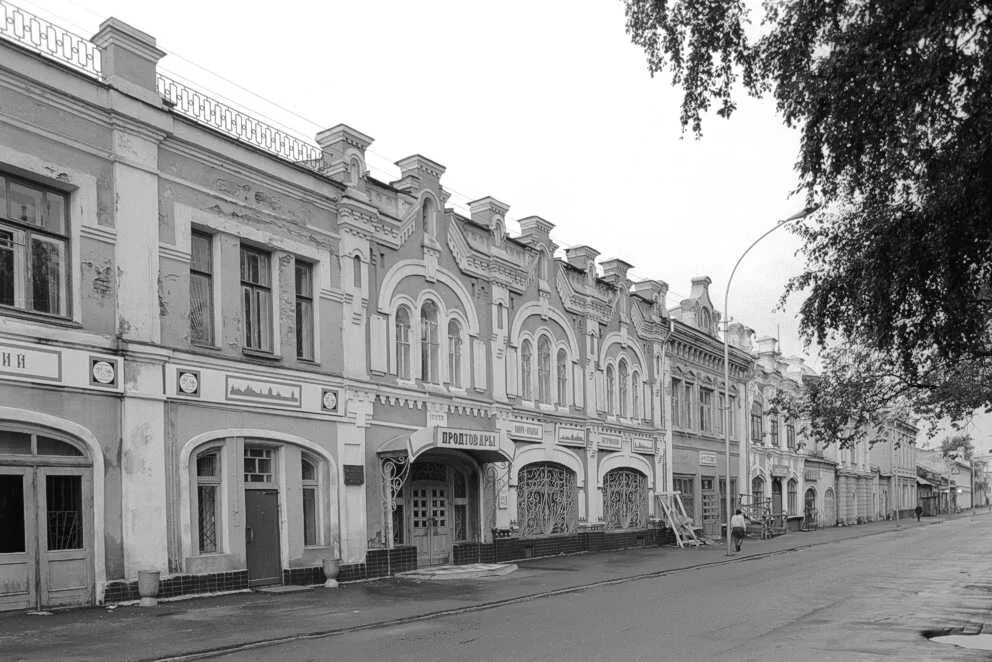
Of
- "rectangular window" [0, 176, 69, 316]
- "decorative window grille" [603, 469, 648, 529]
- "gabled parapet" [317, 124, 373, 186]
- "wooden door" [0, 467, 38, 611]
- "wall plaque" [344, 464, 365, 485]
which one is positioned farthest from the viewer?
"decorative window grille" [603, 469, 648, 529]

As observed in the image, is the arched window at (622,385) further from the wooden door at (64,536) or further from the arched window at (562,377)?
the wooden door at (64,536)

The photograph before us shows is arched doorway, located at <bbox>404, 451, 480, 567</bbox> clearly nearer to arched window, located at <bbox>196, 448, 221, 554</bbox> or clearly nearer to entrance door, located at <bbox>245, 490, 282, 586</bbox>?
entrance door, located at <bbox>245, 490, 282, 586</bbox>

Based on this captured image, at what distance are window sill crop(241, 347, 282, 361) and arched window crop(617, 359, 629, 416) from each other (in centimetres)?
1583

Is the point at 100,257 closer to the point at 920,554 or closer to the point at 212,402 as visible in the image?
the point at 212,402

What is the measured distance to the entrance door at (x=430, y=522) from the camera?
22750 mm

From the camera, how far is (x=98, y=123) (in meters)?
15.7

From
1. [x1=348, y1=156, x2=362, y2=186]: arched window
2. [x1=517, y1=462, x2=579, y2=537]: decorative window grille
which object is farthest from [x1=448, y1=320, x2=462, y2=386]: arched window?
[x1=348, y1=156, x2=362, y2=186]: arched window

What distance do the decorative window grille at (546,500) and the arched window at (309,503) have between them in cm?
791

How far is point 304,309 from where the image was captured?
65.4 feet

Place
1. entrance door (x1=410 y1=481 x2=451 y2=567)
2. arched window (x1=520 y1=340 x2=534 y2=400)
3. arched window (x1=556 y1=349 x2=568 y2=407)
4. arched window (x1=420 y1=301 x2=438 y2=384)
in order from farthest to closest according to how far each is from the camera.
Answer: arched window (x1=556 y1=349 x2=568 y2=407) < arched window (x1=520 y1=340 x2=534 y2=400) < arched window (x1=420 y1=301 x2=438 y2=384) < entrance door (x1=410 y1=481 x2=451 y2=567)

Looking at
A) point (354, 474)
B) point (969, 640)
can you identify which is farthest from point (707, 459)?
point (969, 640)

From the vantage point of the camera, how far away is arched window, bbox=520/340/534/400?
88.7 feet

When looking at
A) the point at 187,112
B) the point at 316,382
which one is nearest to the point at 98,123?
the point at 187,112

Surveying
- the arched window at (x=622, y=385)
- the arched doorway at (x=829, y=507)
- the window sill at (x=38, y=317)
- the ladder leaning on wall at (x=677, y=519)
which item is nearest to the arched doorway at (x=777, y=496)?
the arched doorway at (x=829, y=507)
